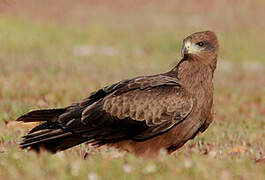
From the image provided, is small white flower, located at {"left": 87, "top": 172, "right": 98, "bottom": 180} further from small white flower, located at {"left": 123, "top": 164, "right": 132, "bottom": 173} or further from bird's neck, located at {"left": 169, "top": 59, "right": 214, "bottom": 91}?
bird's neck, located at {"left": 169, "top": 59, "right": 214, "bottom": 91}

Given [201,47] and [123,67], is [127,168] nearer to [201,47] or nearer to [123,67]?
[201,47]

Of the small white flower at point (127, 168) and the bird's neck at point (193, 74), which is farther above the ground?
the bird's neck at point (193, 74)

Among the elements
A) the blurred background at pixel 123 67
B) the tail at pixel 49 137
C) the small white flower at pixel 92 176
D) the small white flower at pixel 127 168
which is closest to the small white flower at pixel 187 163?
the blurred background at pixel 123 67

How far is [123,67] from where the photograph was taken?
59.5ft

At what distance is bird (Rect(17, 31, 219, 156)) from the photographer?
6469mm

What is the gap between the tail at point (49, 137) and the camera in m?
6.36

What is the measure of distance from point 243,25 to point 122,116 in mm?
26248

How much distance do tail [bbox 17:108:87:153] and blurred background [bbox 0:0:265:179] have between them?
0.57 feet

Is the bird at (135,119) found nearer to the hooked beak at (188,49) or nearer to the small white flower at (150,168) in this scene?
the hooked beak at (188,49)

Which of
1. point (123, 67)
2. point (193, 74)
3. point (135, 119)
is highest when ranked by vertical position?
point (193, 74)

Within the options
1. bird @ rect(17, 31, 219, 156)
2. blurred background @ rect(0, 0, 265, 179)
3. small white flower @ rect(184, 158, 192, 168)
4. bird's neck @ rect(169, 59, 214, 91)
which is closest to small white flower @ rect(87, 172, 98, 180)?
blurred background @ rect(0, 0, 265, 179)

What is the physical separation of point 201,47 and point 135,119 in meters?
1.19

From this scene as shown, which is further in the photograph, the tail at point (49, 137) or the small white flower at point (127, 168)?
the tail at point (49, 137)

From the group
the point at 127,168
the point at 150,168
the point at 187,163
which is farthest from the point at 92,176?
the point at 187,163
